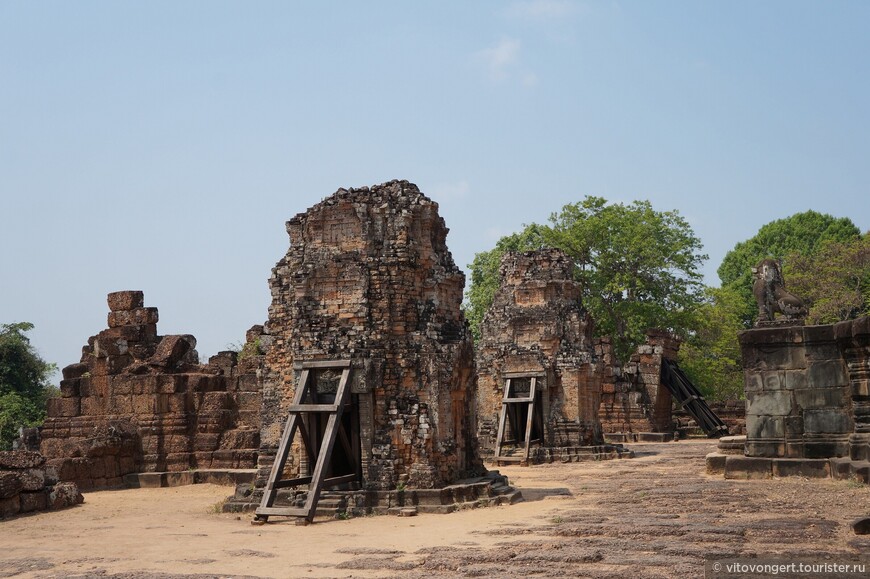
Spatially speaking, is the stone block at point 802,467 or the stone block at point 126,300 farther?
the stone block at point 126,300

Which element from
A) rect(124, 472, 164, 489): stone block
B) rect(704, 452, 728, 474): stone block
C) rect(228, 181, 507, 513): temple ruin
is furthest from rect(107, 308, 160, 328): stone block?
rect(704, 452, 728, 474): stone block

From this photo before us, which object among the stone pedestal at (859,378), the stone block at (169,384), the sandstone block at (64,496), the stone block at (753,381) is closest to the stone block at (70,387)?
the stone block at (169,384)

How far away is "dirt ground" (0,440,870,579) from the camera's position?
7.61 meters

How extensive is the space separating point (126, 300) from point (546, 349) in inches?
406

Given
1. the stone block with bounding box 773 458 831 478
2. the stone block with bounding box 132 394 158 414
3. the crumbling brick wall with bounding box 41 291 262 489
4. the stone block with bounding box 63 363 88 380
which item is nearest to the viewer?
the stone block with bounding box 773 458 831 478

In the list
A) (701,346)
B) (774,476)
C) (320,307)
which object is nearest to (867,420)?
(774,476)

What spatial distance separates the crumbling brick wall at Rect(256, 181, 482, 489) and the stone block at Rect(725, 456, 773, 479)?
4091 mm

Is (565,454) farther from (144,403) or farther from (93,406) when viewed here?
(93,406)

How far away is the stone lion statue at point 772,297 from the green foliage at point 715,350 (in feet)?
72.3

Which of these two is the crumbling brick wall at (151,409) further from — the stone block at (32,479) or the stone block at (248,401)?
the stone block at (32,479)

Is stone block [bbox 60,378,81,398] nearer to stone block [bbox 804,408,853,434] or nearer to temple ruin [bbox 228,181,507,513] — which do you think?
temple ruin [bbox 228,181,507,513]

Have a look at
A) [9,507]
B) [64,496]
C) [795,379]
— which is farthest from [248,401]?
[795,379]

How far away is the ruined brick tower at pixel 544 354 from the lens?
2261cm

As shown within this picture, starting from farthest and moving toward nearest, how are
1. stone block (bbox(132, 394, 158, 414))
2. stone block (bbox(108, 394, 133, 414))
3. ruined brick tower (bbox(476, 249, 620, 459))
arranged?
1. ruined brick tower (bbox(476, 249, 620, 459))
2. stone block (bbox(108, 394, 133, 414))
3. stone block (bbox(132, 394, 158, 414))
